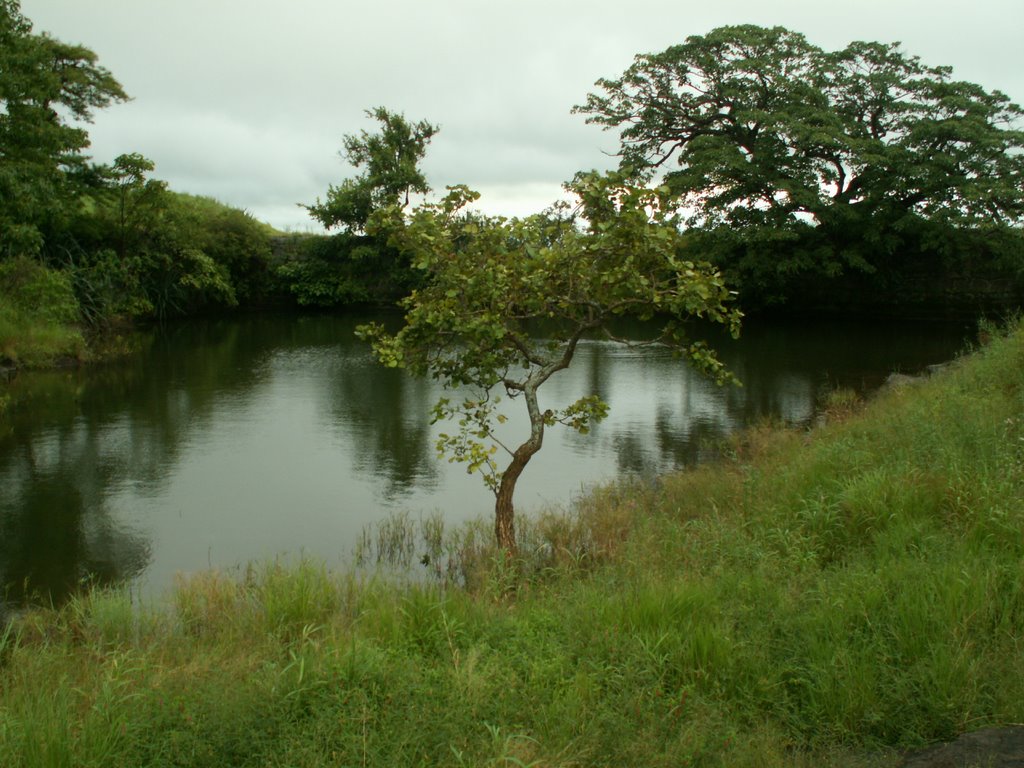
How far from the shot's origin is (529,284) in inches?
268

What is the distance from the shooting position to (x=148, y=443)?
38.9 feet

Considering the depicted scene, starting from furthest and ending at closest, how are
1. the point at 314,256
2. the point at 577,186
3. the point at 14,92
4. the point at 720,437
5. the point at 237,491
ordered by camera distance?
1. the point at 314,256
2. the point at 14,92
3. the point at 720,437
4. the point at 237,491
5. the point at 577,186

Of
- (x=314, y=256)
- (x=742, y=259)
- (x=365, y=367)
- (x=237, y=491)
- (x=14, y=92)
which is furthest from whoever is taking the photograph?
(x=314, y=256)

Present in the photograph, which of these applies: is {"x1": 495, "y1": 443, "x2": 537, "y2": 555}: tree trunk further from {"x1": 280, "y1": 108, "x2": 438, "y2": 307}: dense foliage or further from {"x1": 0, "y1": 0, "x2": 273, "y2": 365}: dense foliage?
{"x1": 280, "y1": 108, "x2": 438, "y2": 307}: dense foliage

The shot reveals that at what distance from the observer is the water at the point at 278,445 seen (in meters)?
8.00

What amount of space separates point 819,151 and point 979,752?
2472cm

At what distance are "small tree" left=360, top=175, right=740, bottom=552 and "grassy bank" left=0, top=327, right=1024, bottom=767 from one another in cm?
130

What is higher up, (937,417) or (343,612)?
(937,417)

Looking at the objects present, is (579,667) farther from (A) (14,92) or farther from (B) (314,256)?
(B) (314,256)

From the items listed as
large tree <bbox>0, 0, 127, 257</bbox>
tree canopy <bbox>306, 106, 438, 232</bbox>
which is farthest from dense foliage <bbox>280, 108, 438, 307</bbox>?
large tree <bbox>0, 0, 127, 257</bbox>

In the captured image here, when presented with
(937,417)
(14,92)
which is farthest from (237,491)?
(14,92)

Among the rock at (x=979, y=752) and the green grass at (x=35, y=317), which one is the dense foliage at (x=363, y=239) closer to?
the green grass at (x=35, y=317)

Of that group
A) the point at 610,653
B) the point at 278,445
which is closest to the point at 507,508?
the point at 610,653

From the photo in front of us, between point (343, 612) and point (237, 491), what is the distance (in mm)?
5021
